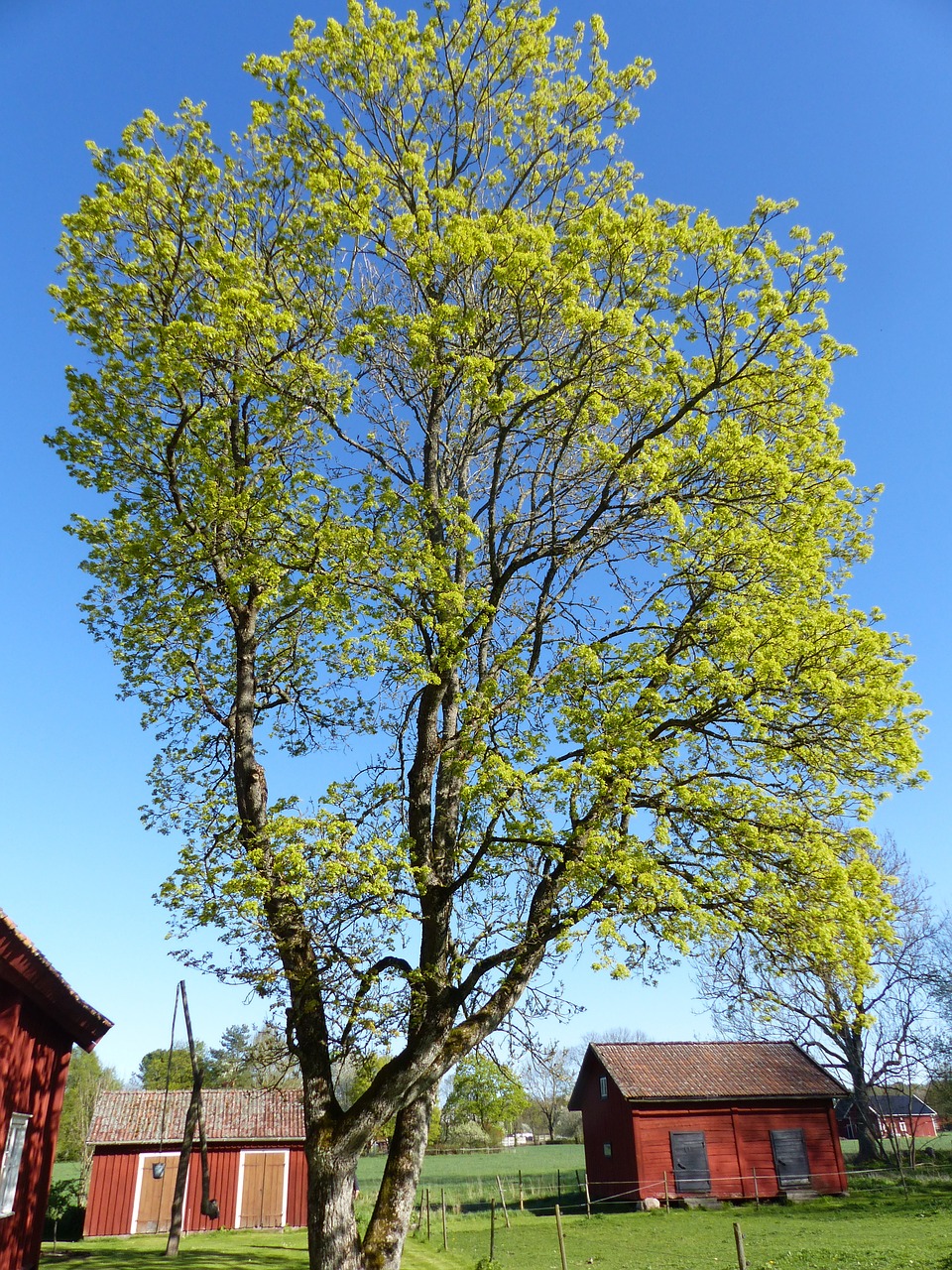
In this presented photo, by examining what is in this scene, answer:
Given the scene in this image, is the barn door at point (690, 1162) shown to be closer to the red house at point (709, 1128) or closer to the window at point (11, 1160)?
the red house at point (709, 1128)

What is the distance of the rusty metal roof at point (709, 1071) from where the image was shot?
32.2 metres

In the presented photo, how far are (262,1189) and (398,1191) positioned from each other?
24.5 meters

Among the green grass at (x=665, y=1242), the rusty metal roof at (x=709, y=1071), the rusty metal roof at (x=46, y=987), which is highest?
the rusty metal roof at (x=46, y=987)

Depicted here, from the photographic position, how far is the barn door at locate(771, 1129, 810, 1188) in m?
31.3

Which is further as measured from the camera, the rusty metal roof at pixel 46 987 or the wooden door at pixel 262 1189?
the wooden door at pixel 262 1189

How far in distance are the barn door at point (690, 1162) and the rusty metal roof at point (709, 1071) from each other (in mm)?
1338

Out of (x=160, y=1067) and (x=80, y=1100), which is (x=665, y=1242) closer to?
(x=80, y=1100)

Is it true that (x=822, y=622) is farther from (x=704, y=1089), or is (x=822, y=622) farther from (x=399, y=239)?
(x=704, y=1089)

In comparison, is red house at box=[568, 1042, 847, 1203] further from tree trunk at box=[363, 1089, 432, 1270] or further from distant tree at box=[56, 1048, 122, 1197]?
distant tree at box=[56, 1048, 122, 1197]

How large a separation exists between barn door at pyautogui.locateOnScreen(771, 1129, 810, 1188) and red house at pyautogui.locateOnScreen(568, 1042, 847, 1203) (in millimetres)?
33

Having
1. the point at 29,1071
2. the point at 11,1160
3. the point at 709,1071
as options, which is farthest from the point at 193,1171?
the point at 29,1071

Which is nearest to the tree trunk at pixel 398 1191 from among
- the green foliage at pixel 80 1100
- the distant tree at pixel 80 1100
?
the distant tree at pixel 80 1100

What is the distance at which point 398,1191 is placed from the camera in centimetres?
1024

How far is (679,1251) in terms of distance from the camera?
19.2 meters
